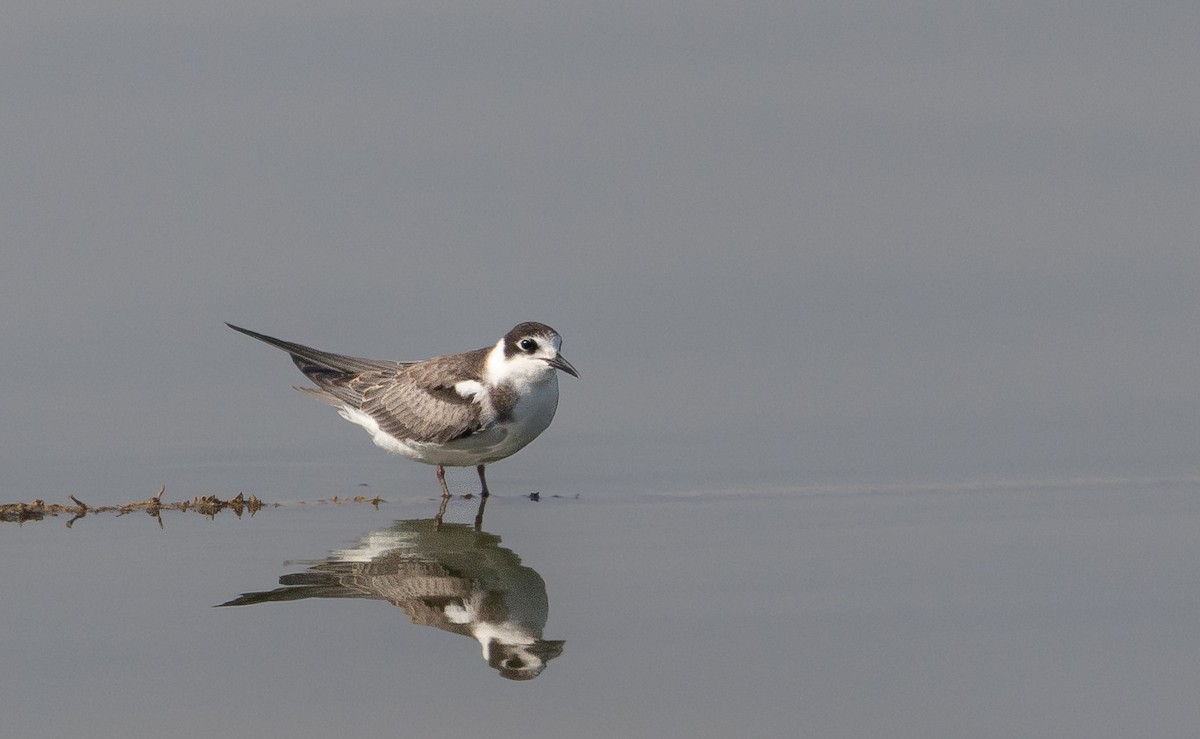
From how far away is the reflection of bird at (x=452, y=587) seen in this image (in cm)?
761

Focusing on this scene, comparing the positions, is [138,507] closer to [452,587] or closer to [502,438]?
[502,438]

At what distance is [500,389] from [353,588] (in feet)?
11.2

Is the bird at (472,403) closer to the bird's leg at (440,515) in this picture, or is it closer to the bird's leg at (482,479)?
the bird's leg at (482,479)

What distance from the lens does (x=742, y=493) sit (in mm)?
11000

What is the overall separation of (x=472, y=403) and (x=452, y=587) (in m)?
3.28

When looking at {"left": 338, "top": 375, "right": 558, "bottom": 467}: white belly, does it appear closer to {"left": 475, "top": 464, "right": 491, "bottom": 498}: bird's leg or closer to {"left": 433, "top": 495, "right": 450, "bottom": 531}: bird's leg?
{"left": 475, "top": 464, "right": 491, "bottom": 498}: bird's leg

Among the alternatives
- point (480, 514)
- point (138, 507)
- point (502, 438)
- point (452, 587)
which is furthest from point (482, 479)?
point (452, 587)

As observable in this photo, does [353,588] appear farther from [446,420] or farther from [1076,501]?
[1076,501]

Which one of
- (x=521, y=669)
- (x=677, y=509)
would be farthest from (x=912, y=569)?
(x=521, y=669)

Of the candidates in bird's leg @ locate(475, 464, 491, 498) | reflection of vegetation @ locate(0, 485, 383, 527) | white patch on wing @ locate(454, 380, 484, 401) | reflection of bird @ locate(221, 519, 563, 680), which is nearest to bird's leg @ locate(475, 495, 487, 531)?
bird's leg @ locate(475, 464, 491, 498)

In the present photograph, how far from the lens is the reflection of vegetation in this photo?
10.5m

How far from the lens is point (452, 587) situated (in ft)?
28.7

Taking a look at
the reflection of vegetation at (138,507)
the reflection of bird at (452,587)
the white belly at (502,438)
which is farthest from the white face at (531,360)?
the reflection of vegetation at (138,507)

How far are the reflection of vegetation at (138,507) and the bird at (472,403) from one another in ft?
5.18
